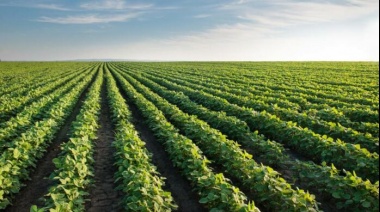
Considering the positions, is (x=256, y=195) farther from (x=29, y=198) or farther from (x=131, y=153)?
(x=29, y=198)

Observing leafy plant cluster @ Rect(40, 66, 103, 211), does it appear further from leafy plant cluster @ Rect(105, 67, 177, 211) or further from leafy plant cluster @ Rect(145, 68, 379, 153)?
leafy plant cluster @ Rect(145, 68, 379, 153)

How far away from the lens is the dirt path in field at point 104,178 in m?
6.42

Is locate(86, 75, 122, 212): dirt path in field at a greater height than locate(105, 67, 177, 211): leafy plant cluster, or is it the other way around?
locate(105, 67, 177, 211): leafy plant cluster

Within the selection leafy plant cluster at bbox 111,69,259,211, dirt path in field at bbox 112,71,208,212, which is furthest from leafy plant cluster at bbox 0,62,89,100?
leafy plant cluster at bbox 111,69,259,211

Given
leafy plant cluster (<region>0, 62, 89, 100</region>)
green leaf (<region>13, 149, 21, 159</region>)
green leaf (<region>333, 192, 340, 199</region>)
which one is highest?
green leaf (<region>13, 149, 21, 159</region>)

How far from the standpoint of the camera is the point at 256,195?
260 inches

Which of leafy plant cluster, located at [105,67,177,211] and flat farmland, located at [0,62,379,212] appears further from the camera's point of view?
flat farmland, located at [0,62,379,212]

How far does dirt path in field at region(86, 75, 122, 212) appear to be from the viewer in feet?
21.1

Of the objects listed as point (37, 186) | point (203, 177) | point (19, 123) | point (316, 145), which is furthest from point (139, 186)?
point (19, 123)

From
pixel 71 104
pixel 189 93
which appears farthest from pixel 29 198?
pixel 189 93

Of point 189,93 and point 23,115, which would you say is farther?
point 189,93

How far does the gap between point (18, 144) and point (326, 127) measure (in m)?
8.59

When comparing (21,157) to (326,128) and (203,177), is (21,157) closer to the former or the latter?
(203,177)

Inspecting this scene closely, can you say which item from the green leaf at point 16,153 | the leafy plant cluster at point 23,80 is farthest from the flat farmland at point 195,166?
the leafy plant cluster at point 23,80
